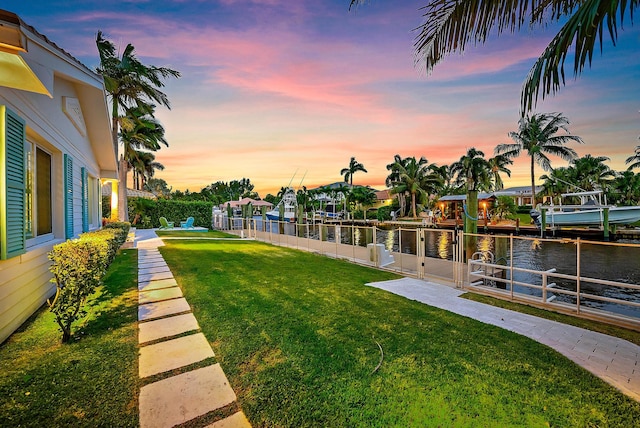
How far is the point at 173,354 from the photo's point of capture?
2.99 metres

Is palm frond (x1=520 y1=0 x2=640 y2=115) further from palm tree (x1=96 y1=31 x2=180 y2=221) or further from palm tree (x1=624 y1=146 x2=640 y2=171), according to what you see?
palm tree (x1=624 y1=146 x2=640 y2=171)

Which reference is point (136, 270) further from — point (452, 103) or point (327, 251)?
point (452, 103)

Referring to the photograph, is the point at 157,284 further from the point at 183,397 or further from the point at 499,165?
the point at 499,165

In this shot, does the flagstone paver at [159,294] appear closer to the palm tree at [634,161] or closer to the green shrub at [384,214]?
the green shrub at [384,214]

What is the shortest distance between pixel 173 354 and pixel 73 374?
81cm

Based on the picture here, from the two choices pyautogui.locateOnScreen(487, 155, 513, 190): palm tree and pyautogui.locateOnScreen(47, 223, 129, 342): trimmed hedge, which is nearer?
pyautogui.locateOnScreen(47, 223, 129, 342): trimmed hedge

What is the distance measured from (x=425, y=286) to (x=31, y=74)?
22.8ft

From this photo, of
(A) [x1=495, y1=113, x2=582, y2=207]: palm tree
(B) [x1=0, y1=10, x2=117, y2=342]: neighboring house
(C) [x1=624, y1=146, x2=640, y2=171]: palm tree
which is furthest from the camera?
(C) [x1=624, y1=146, x2=640, y2=171]: palm tree

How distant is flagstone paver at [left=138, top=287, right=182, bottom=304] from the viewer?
4719mm

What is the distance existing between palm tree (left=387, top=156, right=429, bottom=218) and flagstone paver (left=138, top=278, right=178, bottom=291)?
36331mm

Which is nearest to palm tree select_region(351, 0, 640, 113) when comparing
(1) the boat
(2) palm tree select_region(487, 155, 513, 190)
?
(1) the boat

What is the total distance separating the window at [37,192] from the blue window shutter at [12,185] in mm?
634

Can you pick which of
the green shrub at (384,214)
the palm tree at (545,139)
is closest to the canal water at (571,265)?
the palm tree at (545,139)

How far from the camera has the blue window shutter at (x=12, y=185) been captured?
305cm
